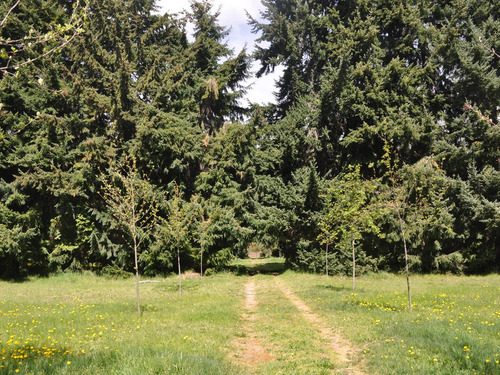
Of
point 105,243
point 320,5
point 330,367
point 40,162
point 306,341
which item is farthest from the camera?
point 320,5

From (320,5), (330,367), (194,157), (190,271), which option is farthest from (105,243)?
(320,5)

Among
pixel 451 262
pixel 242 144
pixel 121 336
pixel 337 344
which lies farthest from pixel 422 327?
pixel 242 144

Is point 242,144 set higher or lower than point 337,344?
higher

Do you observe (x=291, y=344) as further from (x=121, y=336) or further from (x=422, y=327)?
(x=121, y=336)

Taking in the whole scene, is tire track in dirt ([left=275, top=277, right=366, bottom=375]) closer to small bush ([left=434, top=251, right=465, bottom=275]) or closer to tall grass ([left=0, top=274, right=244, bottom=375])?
tall grass ([left=0, top=274, right=244, bottom=375])

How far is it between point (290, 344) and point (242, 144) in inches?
800

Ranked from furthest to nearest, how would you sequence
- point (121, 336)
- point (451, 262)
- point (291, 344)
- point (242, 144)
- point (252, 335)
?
point (242, 144)
point (451, 262)
point (252, 335)
point (121, 336)
point (291, 344)

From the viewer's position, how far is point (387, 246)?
2605cm

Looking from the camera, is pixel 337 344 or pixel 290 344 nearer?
pixel 290 344

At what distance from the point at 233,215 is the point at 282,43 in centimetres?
1803

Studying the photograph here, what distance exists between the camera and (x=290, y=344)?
27.8 feet

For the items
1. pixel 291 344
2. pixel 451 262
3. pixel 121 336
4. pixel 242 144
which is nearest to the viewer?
pixel 291 344

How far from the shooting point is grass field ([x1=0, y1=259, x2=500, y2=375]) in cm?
625

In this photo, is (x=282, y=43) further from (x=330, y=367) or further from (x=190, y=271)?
(x=330, y=367)
